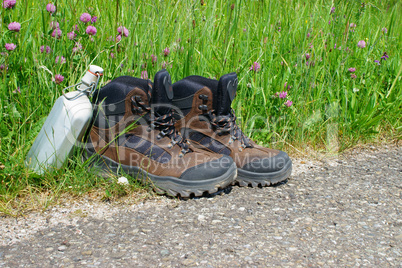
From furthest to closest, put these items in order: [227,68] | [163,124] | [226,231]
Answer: [227,68] < [163,124] < [226,231]

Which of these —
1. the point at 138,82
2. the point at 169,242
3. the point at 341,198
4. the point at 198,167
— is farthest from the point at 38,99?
the point at 341,198

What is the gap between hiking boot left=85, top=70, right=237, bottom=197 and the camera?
220cm

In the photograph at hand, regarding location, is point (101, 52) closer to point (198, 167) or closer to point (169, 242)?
point (198, 167)

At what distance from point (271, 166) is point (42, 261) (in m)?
1.35

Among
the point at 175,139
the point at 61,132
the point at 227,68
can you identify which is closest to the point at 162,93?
the point at 175,139

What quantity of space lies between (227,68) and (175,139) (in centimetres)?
103

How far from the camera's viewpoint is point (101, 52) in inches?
105

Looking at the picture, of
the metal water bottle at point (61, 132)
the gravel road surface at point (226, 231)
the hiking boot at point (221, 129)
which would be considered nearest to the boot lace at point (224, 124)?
the hiking boot at point (221, 129)

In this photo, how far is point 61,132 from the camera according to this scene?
2146mm

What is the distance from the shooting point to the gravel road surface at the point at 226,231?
1.66 meters

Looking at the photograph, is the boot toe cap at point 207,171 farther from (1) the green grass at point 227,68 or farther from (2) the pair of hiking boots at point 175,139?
(1) the green grass at point 227,68

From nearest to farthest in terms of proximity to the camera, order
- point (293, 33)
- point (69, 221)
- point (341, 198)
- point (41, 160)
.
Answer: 1. point (69, 221)
2. point (41, 160)
3. point (341, 198)
4. point (293, 33)

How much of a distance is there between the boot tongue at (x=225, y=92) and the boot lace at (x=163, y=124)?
0.28 meters

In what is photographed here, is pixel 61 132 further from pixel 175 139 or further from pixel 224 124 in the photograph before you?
pixel 224 124
